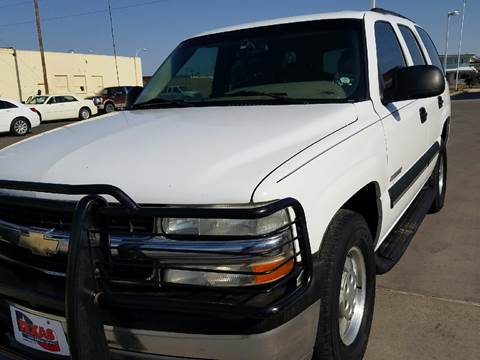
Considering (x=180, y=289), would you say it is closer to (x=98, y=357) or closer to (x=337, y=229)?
(x=98, y=357)

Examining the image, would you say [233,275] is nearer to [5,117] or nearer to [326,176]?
[326,176]

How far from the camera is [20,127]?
18.0 metres

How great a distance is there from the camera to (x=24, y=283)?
2.00 meters

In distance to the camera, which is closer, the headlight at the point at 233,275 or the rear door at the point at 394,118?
the headlight at the point at 233,275

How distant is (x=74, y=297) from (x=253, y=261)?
2.11ft

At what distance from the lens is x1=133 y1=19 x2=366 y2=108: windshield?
3.02 meters

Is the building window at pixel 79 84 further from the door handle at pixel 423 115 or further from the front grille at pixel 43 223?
the front grille at pixel 43 223

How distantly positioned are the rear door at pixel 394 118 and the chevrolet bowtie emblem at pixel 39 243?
1.92m

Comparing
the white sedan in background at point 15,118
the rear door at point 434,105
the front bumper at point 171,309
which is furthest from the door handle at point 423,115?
the white sedan in background at point 15,118

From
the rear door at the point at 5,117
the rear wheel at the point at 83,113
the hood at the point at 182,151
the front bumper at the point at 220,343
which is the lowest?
the rear wheel at the point at 83,113

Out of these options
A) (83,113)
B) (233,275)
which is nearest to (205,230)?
(233,275)

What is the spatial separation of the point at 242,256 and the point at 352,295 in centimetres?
105

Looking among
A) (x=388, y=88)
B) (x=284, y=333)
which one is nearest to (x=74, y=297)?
(x=284, y=333)

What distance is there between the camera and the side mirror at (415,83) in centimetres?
295
